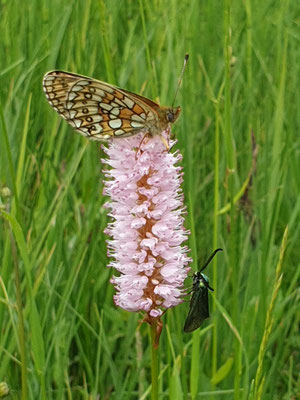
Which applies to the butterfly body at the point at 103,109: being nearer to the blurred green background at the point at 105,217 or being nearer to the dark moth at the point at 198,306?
the blurred green background at the point at 105,217

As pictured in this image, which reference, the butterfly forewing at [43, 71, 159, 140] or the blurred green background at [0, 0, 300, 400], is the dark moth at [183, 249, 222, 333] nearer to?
the blurred green background at [0, 0, 300, 400]

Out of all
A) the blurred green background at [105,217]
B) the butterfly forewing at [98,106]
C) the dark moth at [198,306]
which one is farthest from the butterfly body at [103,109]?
the dark moth at [198,306]

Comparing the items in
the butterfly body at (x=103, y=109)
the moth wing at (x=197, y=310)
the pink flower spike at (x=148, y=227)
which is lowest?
the moth wing at (x=197, y=310)

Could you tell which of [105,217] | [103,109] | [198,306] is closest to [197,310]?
[198,306]

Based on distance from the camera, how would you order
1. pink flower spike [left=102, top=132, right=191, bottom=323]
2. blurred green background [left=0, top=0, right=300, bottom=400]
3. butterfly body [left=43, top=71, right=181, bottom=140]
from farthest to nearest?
1. blurred green background [left=0, top=0, right=300, bottom=400]
2. butterfly body [left=43, top=71, right=181, bottom=140]
3. pink flower spike [left=102, top=132, right=191, bottom=323]

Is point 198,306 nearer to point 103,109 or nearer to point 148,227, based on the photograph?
point 148,227

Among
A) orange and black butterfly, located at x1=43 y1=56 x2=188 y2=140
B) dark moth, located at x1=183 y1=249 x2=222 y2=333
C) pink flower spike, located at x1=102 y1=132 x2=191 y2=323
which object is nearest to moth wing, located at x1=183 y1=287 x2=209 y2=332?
dark moth, located at x1=183 y1=249 x2=222 y2=333
